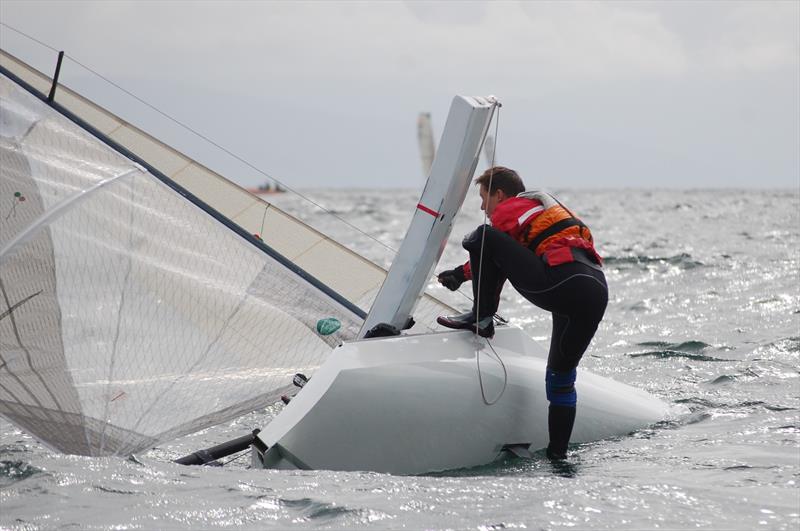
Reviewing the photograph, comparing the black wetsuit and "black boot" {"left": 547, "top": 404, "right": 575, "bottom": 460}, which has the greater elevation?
the black wetsuit

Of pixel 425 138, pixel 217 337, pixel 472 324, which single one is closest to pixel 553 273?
pixel 472 324

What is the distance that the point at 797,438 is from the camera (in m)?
3.69

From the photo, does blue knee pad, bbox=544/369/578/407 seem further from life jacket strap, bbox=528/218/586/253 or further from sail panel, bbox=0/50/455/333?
sail panel, bbox=0/50/455/333

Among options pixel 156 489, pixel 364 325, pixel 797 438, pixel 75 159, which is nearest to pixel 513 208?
pixel 364 325

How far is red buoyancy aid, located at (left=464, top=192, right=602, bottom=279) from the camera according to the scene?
3.70m

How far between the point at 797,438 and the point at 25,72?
3.91m

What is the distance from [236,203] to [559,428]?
2202mm

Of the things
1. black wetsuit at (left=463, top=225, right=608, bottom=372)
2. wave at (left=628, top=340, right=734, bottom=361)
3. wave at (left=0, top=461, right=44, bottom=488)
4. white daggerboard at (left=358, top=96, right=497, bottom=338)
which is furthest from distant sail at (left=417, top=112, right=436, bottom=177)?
wave at (left=0, top=461, right=44, bottom=488)

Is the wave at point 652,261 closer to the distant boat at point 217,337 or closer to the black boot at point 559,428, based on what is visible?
the distant boat at point 217,337

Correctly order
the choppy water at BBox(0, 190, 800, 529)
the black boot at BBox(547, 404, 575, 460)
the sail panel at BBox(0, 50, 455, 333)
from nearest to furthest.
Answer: the choppy water at BBox(0, 190, 800, 529) → the black boot at BBox(547, 404, 575, 460) → the sail panel at BBox(0, 50, 455, 333)

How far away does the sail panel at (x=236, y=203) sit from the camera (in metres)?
4.80

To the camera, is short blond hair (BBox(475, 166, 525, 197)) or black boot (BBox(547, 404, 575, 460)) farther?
short blond hair (BBox(475, 166, 525, 197))

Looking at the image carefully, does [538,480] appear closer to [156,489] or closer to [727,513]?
[727,513]

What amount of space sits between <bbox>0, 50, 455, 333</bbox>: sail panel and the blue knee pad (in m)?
1.25
